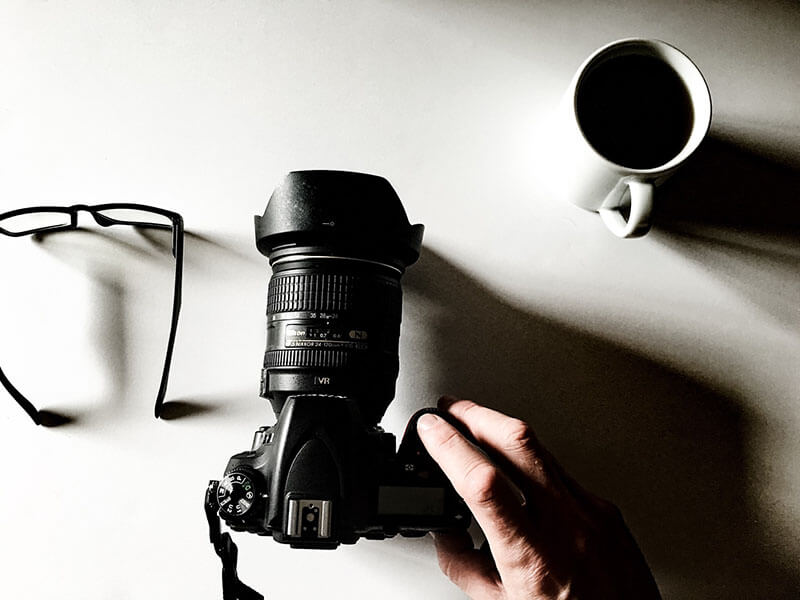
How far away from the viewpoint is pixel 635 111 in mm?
690

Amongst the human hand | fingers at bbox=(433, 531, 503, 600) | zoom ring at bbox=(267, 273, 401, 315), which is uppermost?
zoom ring at bbox=(267, 273, 401, 315)

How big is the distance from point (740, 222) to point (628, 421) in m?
0.26

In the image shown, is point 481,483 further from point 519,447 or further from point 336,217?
point 336,217

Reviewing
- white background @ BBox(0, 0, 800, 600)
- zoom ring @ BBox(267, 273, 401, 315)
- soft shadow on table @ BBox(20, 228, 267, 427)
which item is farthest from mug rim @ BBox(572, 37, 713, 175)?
soft shadow on table @ BBox(20, 228, 267, 427)

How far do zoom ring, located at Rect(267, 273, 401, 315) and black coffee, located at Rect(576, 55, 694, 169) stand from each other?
0.26m

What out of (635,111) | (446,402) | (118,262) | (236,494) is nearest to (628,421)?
(446,402)

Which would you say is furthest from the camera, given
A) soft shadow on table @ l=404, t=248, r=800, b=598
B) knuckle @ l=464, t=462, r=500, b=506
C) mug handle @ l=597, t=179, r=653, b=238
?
soft shadow on table @ l=404, t=248, r=800, b=598

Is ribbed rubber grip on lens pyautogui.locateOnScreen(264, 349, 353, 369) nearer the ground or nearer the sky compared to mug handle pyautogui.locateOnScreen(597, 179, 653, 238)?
nearer the ground

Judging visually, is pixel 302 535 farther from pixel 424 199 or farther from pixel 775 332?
pixel 775 332

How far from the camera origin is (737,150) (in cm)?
81

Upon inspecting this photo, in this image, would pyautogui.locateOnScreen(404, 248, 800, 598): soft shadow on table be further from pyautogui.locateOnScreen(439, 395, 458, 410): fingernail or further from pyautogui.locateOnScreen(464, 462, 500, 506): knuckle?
pyautogui.locateOnScreen(464, 462, 500, 506): knuckle

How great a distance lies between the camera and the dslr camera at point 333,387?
0.57 meters

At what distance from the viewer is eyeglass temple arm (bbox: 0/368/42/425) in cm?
72

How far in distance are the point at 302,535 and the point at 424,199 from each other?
0.38 metres
